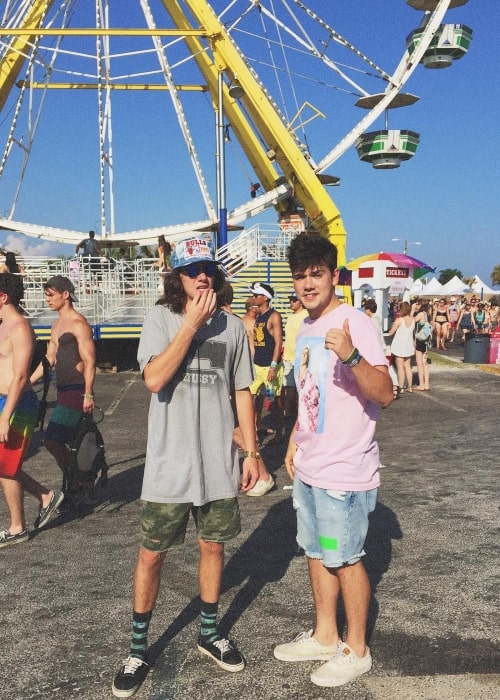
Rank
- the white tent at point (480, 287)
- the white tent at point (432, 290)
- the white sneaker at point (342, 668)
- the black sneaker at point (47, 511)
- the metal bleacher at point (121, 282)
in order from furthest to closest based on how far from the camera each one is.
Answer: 1. the white tent at point (432, 290)
2. the white tent at point (480, 287)
3. the metal bleacher at point (121, 282)
4. the black sneaker at point (47, 511)
5. the white sneaker at point (342, 668)

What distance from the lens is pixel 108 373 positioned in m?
14.9

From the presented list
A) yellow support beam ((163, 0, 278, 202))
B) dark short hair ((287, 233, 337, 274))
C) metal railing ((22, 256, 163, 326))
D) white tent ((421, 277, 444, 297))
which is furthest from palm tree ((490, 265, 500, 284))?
dark short hair ((287, 233, 337, 274))

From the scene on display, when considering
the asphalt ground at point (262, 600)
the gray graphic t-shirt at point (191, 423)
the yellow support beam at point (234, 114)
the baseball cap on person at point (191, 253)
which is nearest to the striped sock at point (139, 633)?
the asphalt ground at point (262, 600)

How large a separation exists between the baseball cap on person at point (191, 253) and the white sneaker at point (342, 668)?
1.86 m

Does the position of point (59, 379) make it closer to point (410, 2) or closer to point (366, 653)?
point (366, 653)

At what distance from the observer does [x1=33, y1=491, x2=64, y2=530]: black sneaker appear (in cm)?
480

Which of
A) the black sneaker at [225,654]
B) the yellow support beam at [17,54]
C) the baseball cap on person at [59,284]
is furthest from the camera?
the yellow support beam at [17,54]

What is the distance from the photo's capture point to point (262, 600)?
3.60 m

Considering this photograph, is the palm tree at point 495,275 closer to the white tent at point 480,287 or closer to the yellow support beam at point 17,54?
the white tent at point 480,287

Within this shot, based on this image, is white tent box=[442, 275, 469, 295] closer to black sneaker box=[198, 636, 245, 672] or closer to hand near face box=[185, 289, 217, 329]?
black sneaker box=[198, 636, 245, 672]

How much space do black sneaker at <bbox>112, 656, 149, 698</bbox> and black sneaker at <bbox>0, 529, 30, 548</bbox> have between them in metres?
2.08

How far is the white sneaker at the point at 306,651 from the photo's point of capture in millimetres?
2930

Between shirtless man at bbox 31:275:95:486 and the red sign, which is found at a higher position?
the red sign

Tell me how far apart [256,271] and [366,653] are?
1581 cm
